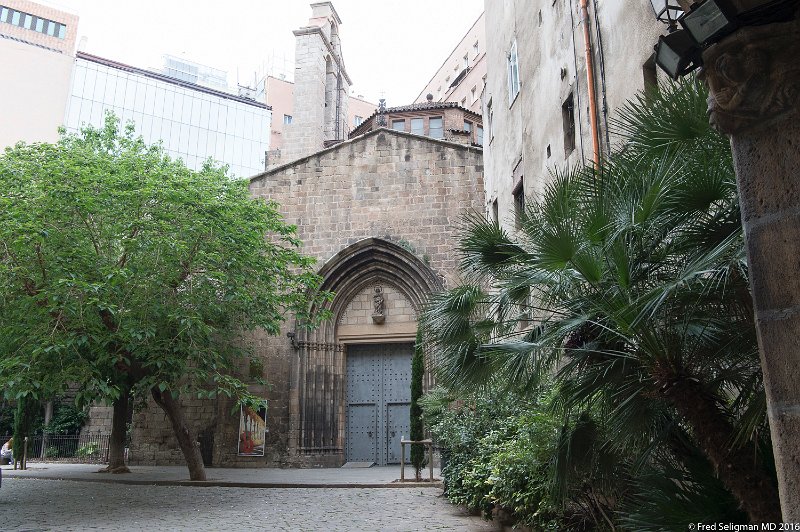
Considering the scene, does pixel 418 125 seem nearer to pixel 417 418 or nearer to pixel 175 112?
pixel 417 418

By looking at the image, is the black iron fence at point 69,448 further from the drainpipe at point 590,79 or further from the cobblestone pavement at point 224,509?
the drainpipe at point 590,79

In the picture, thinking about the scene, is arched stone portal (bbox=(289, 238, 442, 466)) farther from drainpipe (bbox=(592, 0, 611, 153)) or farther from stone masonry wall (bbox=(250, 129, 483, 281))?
drainpipe (bbox=(592, 0, 611, 153))

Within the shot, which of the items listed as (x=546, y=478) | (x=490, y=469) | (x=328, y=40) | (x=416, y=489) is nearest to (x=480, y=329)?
(x=546, y=478)

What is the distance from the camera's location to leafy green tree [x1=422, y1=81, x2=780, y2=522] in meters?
3.53

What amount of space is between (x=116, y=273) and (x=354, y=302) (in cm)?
1059

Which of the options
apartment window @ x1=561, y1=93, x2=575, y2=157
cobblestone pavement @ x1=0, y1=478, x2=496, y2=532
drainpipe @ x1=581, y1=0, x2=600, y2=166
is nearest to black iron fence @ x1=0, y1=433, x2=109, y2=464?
cobblestone pavement @ x1=0, y1=478, x2=496, y2=532

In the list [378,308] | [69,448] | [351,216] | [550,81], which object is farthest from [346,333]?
[69,448]

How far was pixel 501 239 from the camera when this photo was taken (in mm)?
5883

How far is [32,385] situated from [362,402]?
36.6 feet

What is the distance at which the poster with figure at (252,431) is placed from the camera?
19250 mm

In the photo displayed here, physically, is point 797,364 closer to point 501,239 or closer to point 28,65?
point 501,239

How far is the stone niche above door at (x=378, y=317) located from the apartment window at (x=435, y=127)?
11489mm

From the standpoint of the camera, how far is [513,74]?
1498cm

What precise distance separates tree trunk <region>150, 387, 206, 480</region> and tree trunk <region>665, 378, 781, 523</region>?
38.3ft
